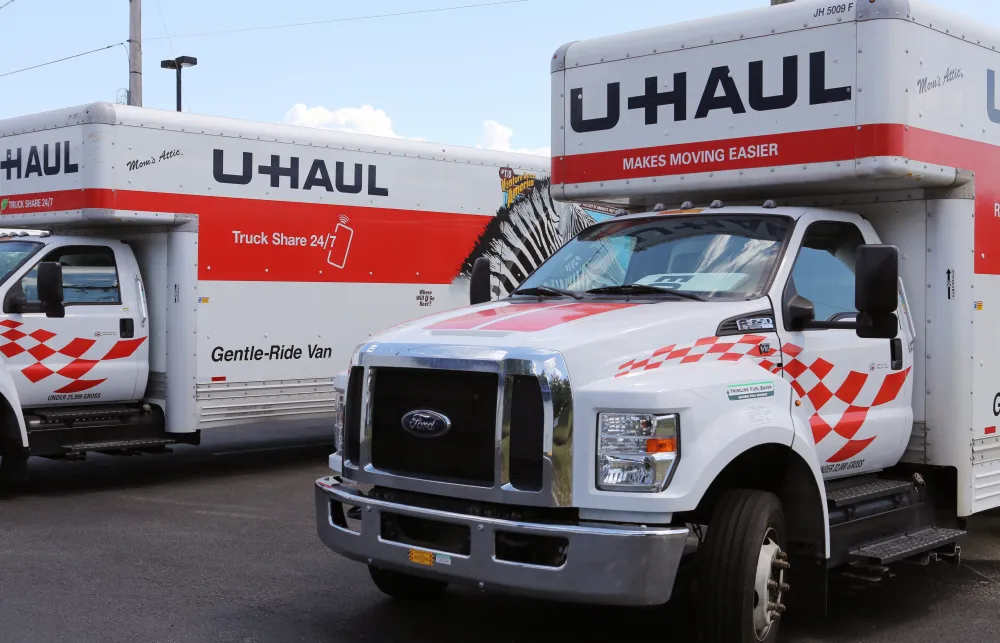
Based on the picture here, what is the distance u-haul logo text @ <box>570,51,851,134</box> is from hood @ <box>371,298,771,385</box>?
4.94 feet

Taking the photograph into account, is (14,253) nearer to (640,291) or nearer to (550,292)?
(550,292)

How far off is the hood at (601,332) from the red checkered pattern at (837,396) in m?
0.36

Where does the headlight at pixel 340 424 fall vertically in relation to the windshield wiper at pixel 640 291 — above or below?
below

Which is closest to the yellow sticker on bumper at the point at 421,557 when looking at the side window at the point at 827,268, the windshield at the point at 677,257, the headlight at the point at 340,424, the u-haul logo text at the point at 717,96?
the headlight at the point at 340,424

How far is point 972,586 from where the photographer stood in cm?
680

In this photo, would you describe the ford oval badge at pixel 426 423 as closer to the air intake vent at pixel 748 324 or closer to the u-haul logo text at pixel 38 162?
the air intake vent at pixel 748 324

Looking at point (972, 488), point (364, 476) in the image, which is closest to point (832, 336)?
point (972, 488)

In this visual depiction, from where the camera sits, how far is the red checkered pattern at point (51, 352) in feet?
31.1

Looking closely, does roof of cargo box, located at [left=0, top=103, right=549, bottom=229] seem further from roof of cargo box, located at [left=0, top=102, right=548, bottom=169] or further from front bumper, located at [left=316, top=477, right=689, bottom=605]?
front bumper, located at [left=316, top=477, right=689, bottom=605]

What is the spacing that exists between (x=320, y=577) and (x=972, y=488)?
3.90 meters

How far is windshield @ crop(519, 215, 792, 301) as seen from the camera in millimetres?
5762

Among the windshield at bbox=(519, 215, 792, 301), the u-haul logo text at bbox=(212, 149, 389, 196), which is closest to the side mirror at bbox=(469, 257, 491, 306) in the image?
the windshield at bbox=(519, 215, 792, 301)

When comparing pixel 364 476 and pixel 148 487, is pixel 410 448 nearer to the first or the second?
pixel 364 476

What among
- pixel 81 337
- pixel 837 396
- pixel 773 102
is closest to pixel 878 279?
pixel 837 396
